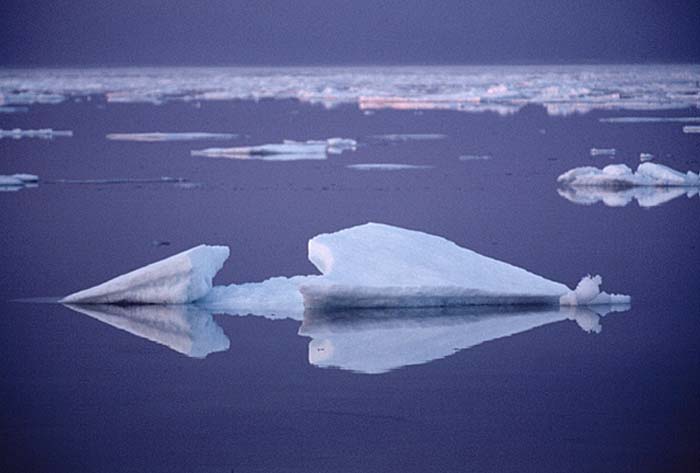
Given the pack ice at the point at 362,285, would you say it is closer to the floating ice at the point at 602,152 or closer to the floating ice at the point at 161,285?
the floating ice at the point at 161,285

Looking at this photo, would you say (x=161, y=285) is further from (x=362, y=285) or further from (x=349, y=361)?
(x=349, y=361)

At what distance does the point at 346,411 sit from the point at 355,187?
8755mm

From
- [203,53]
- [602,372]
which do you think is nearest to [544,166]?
[602,372]

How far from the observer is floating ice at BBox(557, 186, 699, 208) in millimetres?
13414

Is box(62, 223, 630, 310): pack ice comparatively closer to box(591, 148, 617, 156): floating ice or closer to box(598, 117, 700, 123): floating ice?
box(591, 148, 617, 156): floating ice

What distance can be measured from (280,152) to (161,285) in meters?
11.4

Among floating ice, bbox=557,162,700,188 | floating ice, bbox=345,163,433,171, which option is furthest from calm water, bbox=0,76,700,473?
floating ice, bbox=345,163,433,171

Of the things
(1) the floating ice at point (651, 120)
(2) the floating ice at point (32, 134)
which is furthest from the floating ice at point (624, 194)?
(2) the floating ice at point (32, 134)

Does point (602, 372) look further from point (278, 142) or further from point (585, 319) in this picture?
point (278, 142)

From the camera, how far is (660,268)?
30.9ft

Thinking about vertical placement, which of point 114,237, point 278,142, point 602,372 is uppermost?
point 278,142

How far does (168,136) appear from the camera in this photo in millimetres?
23047

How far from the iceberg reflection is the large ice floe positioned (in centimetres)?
1073

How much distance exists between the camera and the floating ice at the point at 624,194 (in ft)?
44.0
